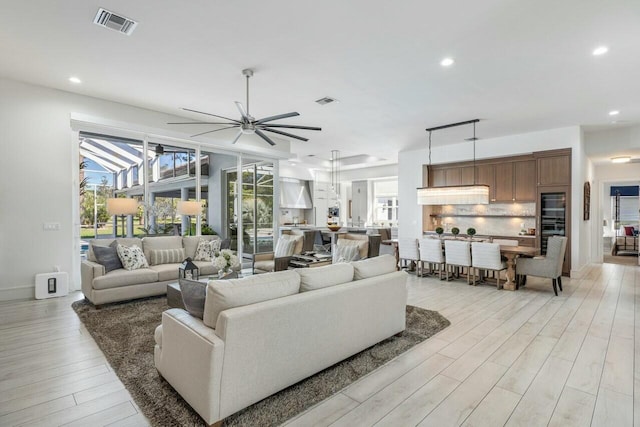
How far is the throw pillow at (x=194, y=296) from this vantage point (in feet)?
7.20

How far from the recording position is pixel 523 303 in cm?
473

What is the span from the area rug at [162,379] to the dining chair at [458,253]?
83.0 inches

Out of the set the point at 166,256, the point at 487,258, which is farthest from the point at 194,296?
the point at 487,258

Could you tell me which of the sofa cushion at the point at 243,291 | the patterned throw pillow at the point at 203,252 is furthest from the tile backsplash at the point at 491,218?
the sofa cushion at the point at 243,291

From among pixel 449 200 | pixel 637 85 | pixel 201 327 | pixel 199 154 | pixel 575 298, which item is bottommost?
pixel 575 298

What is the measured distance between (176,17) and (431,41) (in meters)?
2.53

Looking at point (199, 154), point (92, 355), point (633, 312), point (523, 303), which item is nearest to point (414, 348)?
point (523, 303)

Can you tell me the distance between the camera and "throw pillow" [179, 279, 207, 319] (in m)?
2.20

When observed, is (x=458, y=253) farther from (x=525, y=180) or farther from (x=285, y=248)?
(x=285, y=248)

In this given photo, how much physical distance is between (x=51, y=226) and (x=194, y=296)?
4383 millimetres

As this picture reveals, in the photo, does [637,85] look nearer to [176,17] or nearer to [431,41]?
[431,41]

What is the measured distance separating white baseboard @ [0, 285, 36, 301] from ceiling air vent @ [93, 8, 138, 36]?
4064 millimetres

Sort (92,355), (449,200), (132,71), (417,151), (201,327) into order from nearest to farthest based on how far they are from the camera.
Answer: (201,327) → (92,355) → (132,71) → (449,200) → (417,151)

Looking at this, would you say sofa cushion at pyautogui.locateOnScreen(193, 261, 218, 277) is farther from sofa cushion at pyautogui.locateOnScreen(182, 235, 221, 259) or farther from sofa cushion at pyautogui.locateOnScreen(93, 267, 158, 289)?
sofa cushion at pyautogui.locateOnScreen(93, 267, 158, 289)
